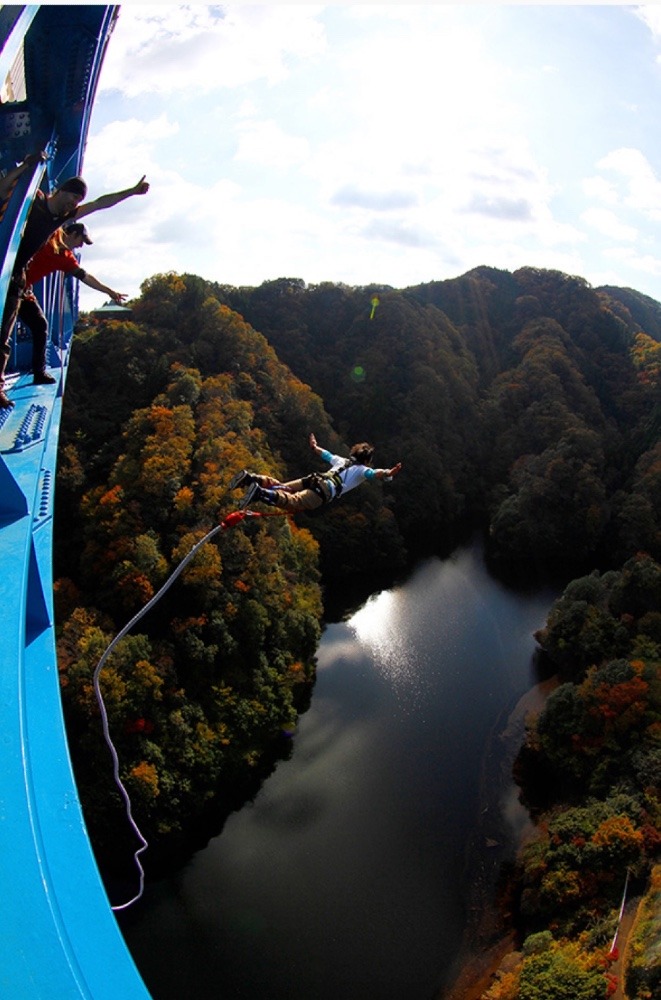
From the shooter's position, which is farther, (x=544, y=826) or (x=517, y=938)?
(x=544, y=826)

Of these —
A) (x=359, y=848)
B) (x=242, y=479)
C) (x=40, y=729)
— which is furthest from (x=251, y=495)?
(x=359, y=848)

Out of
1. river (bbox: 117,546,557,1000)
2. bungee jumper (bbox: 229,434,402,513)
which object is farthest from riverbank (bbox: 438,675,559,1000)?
bungee jumper (bbox: 229,434,402,513)

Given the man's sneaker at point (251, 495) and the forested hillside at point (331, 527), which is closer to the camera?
the man's sneaker at point (251, 495)

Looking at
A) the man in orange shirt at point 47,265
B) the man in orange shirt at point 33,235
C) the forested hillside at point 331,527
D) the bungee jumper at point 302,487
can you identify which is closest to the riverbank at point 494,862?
the forested hillside at point 331,527

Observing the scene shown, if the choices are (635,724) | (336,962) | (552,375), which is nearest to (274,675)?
(336,962)

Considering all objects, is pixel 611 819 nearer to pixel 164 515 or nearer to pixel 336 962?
pixel 336 962

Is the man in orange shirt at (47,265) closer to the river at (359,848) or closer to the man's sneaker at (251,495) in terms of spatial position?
the man's sneaker at (251,495)
